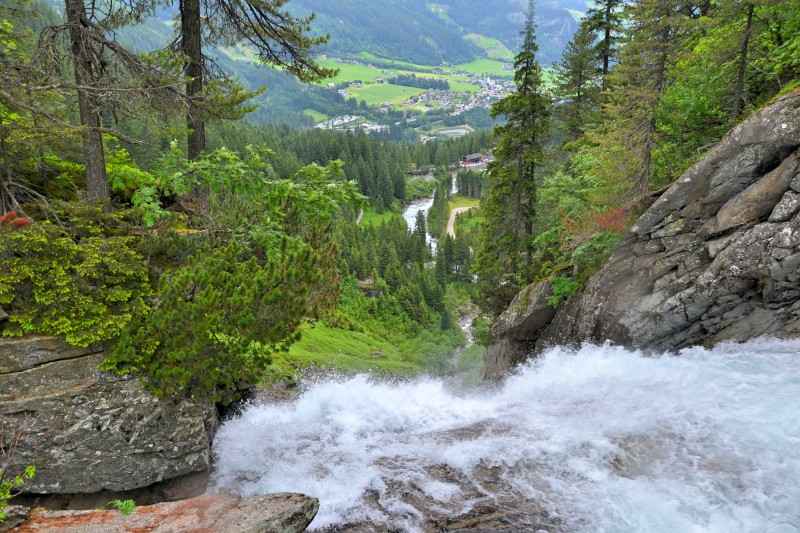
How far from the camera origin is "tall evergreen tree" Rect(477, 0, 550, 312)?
23.2 m

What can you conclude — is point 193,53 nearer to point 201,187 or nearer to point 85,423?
point 201,187

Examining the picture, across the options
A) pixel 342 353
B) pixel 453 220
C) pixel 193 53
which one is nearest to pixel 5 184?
pixel 193 53

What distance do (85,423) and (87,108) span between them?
6354 millimetres

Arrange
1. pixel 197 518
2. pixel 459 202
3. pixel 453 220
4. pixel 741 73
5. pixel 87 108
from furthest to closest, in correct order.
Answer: pixel 459 202 → pixel 453 220 → pixel 741 73 → pixel 87 108 → pixel 197 518

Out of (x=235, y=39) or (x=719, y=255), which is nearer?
(x=719, y=255)

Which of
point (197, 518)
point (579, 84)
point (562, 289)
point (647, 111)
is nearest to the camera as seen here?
point (197, 518)

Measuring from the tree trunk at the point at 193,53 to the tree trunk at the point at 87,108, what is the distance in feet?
6.70

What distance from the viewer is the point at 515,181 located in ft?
79.7

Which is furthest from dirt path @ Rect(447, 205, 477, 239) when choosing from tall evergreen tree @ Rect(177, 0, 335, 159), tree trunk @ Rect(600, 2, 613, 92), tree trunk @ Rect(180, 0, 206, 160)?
tree trunk @ Rect(180, 0, 206, 160)

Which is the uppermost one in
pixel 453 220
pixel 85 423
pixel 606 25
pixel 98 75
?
pixel 606 25

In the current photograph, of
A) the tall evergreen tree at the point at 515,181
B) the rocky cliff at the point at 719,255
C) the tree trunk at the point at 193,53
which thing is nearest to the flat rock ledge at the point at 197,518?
the tree trunk at the point at 193,53

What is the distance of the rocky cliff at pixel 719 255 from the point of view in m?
10.8

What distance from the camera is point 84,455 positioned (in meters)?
8.18

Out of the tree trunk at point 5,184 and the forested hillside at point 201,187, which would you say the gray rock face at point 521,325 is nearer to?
the forested hillside at point 201,187
